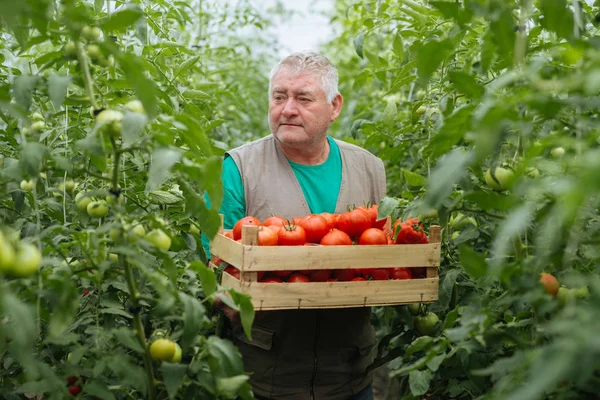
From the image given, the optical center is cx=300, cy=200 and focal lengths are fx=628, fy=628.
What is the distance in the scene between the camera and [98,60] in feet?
4.62

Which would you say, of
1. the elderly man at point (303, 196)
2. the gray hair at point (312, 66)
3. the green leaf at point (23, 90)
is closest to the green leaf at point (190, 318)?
the green leaf at point (23, 90)

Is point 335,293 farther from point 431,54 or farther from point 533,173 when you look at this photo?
point 431,54

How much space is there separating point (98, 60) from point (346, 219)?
1007 mm

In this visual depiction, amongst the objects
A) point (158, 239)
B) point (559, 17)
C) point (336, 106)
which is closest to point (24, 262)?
point (158, 239)

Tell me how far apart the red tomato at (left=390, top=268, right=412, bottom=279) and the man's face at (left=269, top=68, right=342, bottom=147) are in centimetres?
83

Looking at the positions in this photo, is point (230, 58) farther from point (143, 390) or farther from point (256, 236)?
point (143, 390)

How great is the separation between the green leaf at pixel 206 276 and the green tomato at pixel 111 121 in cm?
33

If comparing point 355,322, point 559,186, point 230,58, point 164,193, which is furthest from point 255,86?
point 559,186

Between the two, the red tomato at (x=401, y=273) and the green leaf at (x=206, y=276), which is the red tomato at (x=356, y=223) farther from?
the green leaf at (x=206, y=276)

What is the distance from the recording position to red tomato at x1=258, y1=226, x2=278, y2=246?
1924 millimetres

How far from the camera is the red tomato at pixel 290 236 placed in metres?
1.99

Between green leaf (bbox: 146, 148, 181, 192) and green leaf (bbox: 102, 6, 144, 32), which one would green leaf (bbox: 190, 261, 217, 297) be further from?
green leaf (bbox: 102, 6, 144, 32)

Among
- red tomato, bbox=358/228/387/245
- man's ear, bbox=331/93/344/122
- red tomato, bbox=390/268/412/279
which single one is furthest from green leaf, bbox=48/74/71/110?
man's ear, bbox=331/93/344/122

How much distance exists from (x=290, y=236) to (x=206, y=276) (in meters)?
0.60
